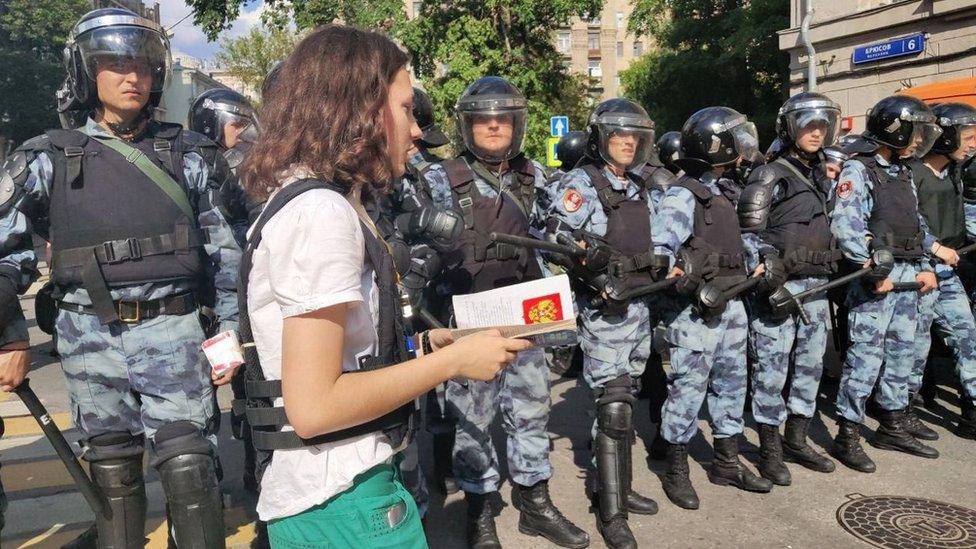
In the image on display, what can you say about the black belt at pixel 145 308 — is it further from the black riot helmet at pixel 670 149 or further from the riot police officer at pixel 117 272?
the black riot helmet at pixel 670 149

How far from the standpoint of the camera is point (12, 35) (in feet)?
95.0

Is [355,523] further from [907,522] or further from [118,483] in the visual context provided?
[907,522]

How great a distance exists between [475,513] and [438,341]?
6.33 ft

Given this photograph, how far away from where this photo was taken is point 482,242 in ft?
12.5

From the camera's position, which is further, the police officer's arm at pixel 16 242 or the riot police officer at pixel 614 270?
the riot police officer at pixel 614 270

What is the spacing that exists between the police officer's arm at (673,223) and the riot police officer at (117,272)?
2.30m

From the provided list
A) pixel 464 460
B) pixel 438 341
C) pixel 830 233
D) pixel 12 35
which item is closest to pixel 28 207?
pixel 438 341

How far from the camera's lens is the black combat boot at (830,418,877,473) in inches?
179

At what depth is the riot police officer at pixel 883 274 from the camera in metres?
4.64

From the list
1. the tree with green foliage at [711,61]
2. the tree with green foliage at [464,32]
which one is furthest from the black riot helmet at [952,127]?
the tree with green foliage at [711,61]

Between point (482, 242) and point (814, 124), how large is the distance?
2.31m

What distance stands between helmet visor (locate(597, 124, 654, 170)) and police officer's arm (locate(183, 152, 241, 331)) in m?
1.92

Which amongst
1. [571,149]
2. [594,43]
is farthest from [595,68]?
[571,149]

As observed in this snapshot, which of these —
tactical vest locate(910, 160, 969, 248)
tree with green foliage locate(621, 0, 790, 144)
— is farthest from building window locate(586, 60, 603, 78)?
tactical vest locate(910, 160, 969, 248)
